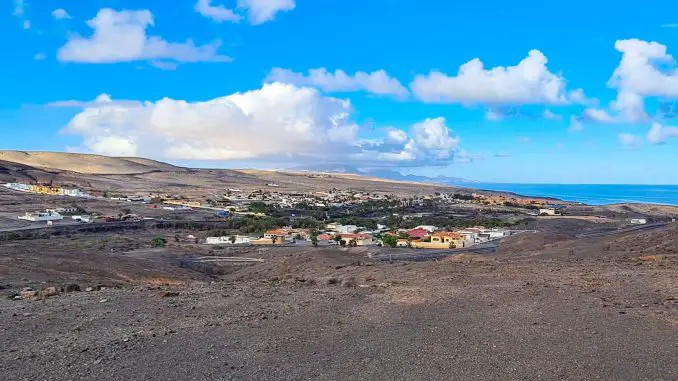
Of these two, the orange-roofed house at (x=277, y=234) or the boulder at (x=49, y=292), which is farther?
the orange-roofed house at (x=277, y=234)

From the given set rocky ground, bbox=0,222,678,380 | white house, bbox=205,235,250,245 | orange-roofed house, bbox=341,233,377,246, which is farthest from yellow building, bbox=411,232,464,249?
rocky ground, bbox=0,222,678,380

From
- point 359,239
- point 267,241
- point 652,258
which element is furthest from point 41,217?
point 652,258

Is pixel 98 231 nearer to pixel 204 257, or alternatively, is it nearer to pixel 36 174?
pixel 204 257

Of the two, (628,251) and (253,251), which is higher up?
(628,251)

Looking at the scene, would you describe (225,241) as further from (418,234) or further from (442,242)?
(442,242)

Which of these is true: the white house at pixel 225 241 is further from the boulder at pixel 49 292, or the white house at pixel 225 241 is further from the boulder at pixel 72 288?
the boulder at pixel 49 292

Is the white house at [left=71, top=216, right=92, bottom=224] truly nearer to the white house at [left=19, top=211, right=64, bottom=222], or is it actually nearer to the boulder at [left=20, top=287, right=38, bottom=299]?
the white house at [left=19, top=211, right=64, bottom=222]

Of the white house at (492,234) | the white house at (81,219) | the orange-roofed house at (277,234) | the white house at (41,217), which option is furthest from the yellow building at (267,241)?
the white house at (41,217)

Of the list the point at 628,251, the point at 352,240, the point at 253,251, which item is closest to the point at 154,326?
the point at 628,251
